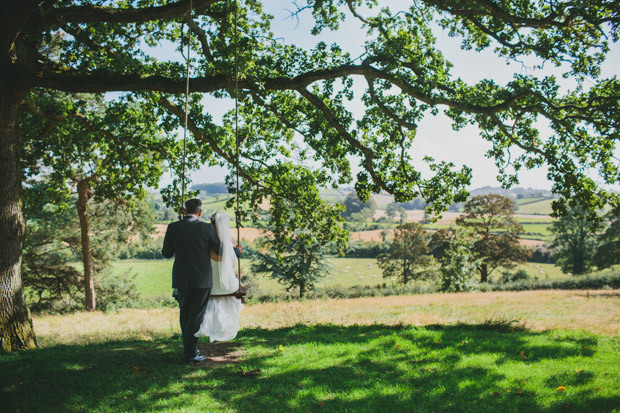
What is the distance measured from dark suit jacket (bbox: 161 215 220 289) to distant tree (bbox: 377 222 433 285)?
55.4m

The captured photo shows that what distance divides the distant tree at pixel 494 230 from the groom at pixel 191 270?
48.1 meters

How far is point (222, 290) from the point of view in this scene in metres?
6.31

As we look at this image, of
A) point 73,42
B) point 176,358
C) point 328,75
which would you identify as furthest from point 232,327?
point 73,42

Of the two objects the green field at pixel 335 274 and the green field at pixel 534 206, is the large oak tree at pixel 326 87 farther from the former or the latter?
the green field at pixel 534 206

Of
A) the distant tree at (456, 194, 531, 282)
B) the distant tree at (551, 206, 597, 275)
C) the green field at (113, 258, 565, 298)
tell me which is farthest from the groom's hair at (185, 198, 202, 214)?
the distant tree at (551, 206, 597, 275)

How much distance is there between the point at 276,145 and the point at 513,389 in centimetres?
973

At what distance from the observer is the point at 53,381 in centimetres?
536

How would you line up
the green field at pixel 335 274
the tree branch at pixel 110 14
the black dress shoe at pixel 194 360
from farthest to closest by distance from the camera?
the green field at pixel 335 274, the tree branch at pixel 110 14, the black dress shoe at pixel 194 360

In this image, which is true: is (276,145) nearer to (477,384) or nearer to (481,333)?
(481,333)

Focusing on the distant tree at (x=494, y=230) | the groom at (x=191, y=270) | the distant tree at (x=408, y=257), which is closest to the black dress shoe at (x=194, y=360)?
the groom at (x=191, y=270)

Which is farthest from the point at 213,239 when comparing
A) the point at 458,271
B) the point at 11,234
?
the point at 458,271

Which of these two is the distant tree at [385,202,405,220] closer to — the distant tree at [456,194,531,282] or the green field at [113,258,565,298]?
the green field at [113,258,565,298]

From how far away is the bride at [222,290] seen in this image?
6207 millimetres

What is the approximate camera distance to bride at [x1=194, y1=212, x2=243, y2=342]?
6.21 metres
